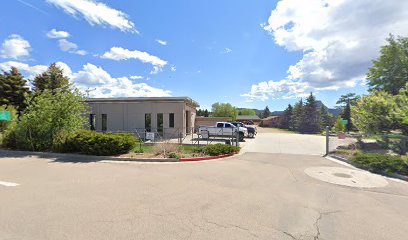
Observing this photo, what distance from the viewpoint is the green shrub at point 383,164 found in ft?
27.4

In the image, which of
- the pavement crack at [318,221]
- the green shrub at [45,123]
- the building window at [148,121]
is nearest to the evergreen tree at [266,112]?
the building window at [148,121]

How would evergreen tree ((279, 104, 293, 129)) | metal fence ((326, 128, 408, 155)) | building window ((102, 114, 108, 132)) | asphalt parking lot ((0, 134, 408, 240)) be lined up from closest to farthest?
asphalt parking lot ((0, 134, 408, 240)), metal fence ((326, 128, 408, 155)), building window ((102, 114, 108, 132)), evergreen tree ((279, 104, 293, 129))

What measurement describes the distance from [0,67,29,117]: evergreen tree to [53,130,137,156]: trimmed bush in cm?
2742

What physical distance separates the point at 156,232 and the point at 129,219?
0.82 metres

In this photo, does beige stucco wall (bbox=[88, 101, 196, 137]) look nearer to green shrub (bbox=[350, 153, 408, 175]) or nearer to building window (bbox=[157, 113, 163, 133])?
building window (bbox=[157, 113, 163, 133])

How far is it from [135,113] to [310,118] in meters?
40.9

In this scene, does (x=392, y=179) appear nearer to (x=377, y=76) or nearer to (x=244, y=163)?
(x=244, y=163)

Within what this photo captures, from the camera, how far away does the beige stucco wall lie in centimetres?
2336

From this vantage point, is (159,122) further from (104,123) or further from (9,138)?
(9,138)

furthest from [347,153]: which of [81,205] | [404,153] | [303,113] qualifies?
[303,113]

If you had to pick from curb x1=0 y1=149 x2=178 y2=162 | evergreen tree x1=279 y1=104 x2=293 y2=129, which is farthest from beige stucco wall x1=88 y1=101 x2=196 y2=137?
evergreen tree x1=279 y1=104 x2=293 y2=129

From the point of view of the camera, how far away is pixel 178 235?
3600mm

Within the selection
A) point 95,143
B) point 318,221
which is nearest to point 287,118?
point 95,143

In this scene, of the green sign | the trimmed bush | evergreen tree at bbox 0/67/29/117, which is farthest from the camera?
evergreen tree at bbox 0/67/29/117
